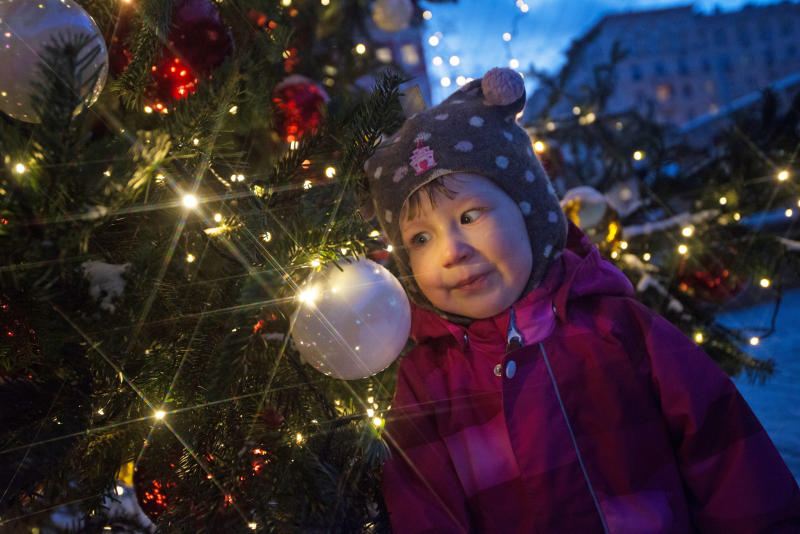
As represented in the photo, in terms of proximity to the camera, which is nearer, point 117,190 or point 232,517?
point 117,190

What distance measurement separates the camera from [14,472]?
0.67 metres

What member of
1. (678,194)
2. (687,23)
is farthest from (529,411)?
(687,23)

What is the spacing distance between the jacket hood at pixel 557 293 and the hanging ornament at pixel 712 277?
64 centimetres

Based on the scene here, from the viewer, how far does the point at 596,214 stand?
67.5 inches

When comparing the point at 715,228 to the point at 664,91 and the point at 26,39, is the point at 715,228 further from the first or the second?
the point at 664,91

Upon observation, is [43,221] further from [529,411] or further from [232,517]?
[529,411]

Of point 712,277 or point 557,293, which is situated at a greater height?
point 712,277

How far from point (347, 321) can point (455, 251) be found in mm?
363

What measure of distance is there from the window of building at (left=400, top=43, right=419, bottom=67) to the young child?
23.9 feet

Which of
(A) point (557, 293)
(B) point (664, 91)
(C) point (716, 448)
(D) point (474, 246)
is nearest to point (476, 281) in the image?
(D) point (474, 246)

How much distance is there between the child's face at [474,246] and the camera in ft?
3.61

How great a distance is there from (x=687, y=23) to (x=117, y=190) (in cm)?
2602

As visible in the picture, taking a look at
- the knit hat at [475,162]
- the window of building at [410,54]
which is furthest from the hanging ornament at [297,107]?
the window of building at [410,54]

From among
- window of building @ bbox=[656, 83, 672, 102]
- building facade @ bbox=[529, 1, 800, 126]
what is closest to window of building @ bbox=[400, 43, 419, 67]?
building facade @ bbox=[529, 1, 800, 126]
